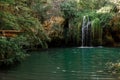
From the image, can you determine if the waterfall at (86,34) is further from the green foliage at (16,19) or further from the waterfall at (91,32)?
the green foliage at (16,19)

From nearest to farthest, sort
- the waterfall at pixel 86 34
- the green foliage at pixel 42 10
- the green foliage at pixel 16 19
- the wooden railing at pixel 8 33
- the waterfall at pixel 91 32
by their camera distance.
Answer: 1. the green foliage at pixel 16 19
2. the wooden railing at pixel 8 33
3. the green foliage at pixel 42 10
4. the waterfall at pixel 91 32
5. the waterfall at pixel 86 34

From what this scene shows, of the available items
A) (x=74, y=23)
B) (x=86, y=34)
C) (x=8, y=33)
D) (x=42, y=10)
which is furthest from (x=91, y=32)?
(x=8, y=33)

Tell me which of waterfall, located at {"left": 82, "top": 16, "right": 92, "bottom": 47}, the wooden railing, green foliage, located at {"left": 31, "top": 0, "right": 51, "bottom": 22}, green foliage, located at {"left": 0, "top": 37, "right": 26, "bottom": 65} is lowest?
waterfall, located at {"left": 82, "top": 16, "right": 92, "bottom": 47}

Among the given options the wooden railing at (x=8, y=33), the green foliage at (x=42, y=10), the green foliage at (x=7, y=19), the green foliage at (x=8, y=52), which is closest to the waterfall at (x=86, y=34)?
the green foliage at (x=42, y=10)

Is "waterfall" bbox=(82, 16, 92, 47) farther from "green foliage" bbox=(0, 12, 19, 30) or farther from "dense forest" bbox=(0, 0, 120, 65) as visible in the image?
"green foliage" bbox=(0, 12, 19, 30)

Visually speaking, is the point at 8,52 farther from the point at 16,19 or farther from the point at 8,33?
the point at 8,33

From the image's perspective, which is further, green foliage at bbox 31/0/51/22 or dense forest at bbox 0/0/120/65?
dense forest at bbox 0/0/120/65

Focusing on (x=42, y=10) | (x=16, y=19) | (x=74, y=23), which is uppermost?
(x=16, y=19)

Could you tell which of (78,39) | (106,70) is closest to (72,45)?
(78,39)

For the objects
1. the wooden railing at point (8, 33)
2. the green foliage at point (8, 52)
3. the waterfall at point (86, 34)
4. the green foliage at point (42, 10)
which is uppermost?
the green foliage at point (42, 10)

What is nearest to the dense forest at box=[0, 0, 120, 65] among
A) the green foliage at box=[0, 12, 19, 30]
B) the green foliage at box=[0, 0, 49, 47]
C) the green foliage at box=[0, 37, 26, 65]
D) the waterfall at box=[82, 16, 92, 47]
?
the waterfall at box=[82, 16, 92, 47]

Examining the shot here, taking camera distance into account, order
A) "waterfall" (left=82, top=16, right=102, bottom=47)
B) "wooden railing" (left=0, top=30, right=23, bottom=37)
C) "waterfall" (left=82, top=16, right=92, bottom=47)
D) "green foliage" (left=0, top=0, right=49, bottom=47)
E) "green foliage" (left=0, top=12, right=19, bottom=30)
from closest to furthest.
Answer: "green foliage" (left=0, top=12, right=19, bottom=30) → "green foliage" (left=0, top=0, right=49, bottom=47) → "wooden railing" (left=0, top=30, right=23, bottom=37) → "waterfall" (left=82, top=16, right=102, bottom=47) → "waterfall" (left=82, top=16, right=92, bottom=47)

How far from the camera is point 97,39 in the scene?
33.0m

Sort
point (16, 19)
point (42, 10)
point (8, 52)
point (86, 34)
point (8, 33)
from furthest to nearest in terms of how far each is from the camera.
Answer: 1. point (86, 34)
2. point (42, 10)
3. point (8, 33)
4. point (16, 19)
5. point (8, 52)
